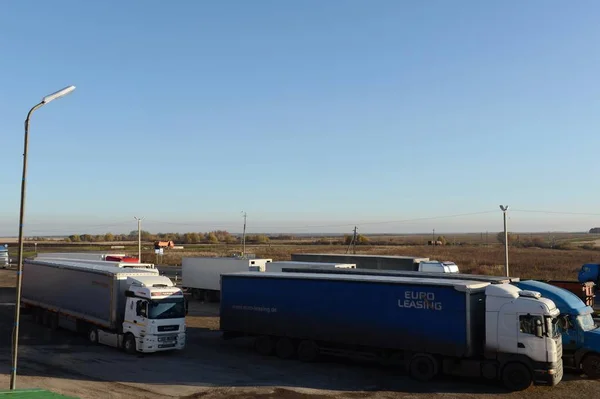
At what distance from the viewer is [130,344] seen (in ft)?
78.0

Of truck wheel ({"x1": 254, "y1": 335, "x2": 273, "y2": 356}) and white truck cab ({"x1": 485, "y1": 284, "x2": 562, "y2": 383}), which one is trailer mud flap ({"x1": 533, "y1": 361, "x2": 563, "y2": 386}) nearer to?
white truck cab ({"x1": 485, "y1": 284, "x2": 562, "y2": 383})

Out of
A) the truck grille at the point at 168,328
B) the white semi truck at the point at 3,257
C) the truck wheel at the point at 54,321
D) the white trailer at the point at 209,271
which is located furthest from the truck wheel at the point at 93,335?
the white semi truck at the point at 3,257

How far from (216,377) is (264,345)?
432 cm

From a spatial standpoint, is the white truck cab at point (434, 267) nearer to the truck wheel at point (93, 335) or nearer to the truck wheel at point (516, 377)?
the truck wheel at point (516, 377)

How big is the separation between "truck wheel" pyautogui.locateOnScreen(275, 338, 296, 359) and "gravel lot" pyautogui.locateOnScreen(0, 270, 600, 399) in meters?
0.37

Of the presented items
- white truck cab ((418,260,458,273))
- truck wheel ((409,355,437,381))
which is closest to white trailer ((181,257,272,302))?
white truck cab ((418,260,458,273))

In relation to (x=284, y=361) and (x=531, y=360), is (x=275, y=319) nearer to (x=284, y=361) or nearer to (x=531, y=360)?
(x=284, y=361)

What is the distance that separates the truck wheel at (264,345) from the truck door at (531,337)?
10.4 meters

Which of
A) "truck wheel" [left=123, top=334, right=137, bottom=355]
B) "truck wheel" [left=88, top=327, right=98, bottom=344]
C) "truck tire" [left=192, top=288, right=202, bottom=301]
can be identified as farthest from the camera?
"truck tire" [left=192, top=288, right=202, bottom=301]

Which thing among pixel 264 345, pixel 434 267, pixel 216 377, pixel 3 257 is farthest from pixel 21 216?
pixel 3 257

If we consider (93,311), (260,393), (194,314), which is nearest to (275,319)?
(260,393)

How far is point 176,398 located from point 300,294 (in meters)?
7.42

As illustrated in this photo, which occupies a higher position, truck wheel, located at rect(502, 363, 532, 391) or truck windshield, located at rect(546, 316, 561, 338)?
truck windshield, located at rect(546, 316, 561, 338)

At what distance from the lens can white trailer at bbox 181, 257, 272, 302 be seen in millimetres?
40281
